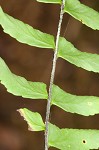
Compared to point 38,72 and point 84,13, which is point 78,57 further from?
point 38,72

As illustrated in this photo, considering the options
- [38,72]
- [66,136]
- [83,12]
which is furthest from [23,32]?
[38,72]

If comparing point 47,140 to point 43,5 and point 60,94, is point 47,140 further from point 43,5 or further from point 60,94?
point 43,5

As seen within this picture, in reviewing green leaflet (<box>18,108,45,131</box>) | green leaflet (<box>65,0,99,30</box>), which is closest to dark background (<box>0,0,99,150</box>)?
green leaflet (<box>18,108,45,131</box>)

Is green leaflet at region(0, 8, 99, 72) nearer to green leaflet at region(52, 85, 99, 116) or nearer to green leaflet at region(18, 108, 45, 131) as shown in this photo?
green leaflet at region(52, 85, 99, 116)

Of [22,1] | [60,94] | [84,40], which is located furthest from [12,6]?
[60,94]

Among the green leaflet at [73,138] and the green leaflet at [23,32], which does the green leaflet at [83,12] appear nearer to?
the green leaflet at [23,32]
